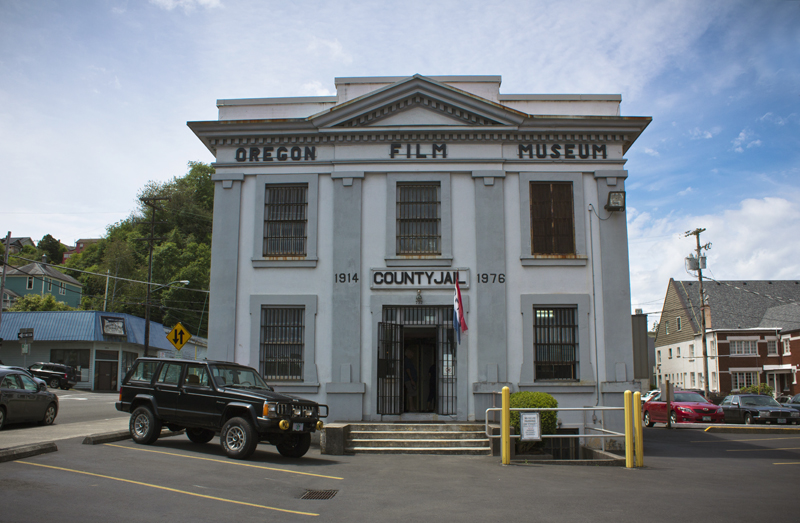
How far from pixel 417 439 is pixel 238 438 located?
4349mm

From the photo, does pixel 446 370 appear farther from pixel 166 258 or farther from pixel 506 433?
pixel 166 258

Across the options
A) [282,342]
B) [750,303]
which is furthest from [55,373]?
[750,303]

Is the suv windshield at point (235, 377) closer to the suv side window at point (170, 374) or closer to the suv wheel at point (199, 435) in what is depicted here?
the suv side window at point (170, 374)

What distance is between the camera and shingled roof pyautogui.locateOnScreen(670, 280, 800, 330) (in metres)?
49.1

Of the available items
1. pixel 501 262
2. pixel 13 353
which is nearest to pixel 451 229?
pixel 501 262

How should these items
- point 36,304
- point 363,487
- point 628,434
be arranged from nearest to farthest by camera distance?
point 363,487
point 628,434
point 36,304

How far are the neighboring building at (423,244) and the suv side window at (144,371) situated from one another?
3053 mm

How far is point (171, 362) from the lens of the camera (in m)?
12.3

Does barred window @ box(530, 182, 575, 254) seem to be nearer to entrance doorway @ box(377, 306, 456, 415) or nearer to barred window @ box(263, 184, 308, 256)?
entrance doorway @ box(377, 306, 456, 415)

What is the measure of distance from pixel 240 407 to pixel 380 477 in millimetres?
2946

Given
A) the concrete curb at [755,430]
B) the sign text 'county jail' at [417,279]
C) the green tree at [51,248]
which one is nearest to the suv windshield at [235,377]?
the sign text 'county jail' at [417,279]

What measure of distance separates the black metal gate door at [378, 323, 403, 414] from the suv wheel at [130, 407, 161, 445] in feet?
17.4

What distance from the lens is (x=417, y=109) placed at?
16188mm

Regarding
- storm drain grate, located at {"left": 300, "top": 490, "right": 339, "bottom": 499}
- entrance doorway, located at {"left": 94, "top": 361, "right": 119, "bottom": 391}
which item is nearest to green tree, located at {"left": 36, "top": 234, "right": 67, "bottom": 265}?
entrance doorway, located at {"left": 94, "top": 361, "right": 119, "bottom": 391}
